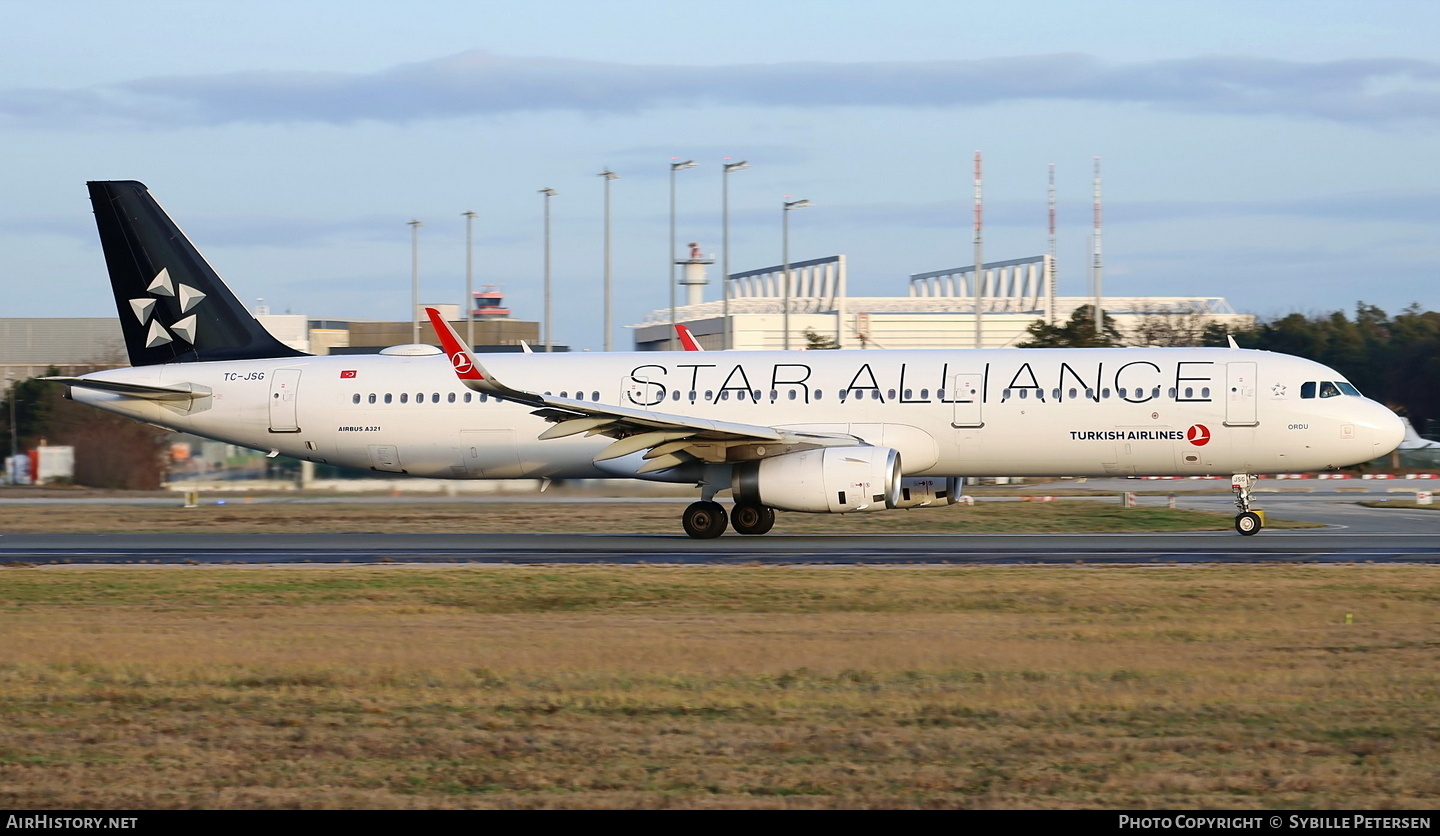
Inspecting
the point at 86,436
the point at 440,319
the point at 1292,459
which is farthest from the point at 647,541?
the point at 86,436

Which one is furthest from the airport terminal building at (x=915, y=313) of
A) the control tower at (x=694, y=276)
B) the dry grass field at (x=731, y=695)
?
the dry grass field at (x=731, y=695)

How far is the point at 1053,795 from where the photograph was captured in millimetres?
7848

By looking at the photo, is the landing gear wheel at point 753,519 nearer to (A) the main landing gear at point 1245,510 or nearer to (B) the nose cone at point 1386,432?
(A) the main landing gear at point 1245,510

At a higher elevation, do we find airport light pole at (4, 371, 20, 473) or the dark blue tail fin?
the dark blue tail fin

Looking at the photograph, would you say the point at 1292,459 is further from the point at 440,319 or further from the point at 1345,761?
the point at 1345,761

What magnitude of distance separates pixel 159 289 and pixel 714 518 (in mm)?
12839

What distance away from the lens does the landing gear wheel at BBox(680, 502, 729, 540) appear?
90.4 feet

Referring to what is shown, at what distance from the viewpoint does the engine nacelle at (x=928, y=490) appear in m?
28.8

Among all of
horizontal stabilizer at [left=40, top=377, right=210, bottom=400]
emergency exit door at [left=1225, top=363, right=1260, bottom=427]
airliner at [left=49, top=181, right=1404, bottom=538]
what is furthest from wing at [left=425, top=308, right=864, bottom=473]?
horizontal stabilizer at [left=40, top=377, right=210, bottom=400]

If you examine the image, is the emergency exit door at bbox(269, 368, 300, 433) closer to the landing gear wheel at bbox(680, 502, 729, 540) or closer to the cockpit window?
the landing gear wheel at bbox(680, 502, 729, 540)

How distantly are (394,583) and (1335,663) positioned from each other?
11.7m

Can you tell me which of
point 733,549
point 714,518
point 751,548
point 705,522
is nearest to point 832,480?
point 751,548

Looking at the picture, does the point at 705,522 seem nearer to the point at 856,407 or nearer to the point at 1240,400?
the point at 856,407

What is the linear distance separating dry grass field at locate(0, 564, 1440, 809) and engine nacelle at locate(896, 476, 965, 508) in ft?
31.8
